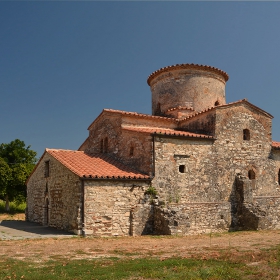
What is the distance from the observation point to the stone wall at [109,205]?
1241cm

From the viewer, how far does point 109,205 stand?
12.8m

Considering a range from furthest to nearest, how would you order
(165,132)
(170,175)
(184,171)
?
(184,171) → (165,132) → (170,175)

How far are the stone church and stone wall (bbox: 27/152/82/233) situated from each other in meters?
0.04

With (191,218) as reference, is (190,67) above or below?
above

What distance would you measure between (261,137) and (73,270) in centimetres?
1310

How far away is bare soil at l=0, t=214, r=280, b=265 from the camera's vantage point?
8.48 m

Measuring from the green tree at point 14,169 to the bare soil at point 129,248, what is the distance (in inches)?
631

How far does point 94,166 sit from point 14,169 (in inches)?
615

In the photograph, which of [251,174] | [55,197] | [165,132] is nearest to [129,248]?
[165,132]

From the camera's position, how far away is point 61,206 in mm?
14250

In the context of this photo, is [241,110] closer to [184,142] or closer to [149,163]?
[184,142]

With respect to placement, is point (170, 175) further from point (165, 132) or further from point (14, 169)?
point (14, 169)

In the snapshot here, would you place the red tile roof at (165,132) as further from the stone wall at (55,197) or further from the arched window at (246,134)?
the stone wall at (55,197)

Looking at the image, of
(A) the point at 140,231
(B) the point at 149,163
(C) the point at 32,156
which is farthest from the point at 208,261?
(C) the point at 32,156
